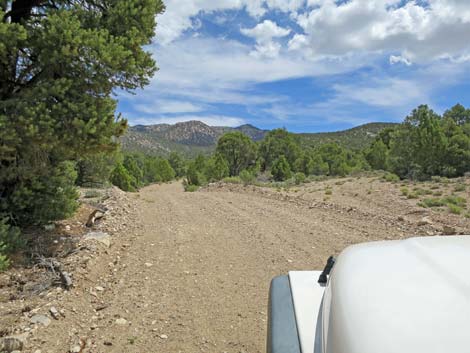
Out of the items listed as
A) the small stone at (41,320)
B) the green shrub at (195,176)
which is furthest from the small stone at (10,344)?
the green shrub at (195,176)

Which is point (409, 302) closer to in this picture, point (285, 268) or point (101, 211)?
point (285, 268)

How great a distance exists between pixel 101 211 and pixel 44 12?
190 inches

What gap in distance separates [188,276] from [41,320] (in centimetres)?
219

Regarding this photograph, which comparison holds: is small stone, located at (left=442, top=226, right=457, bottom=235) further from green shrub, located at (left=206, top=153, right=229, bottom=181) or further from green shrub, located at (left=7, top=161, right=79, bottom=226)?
green shrub, located at (left=206, top=153, right=229, bottom=181)

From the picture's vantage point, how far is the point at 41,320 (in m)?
4.03

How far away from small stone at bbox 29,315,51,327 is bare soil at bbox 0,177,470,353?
0.20ft

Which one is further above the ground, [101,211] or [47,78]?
[47,78]

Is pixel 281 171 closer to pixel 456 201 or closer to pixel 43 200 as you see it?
pixel 456 201

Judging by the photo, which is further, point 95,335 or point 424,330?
point 95,335

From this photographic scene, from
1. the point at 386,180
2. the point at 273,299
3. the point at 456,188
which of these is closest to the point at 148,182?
the point at 386,180

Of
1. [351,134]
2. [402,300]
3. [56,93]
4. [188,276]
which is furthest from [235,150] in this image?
[351,134]

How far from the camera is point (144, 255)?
260 inches

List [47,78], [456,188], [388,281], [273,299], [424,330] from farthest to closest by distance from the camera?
1. [456,188]
2. [47,78]
3. [273,299]
4. [388,281]
5. [424,330]

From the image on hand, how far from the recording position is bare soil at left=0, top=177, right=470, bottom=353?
3893 millimetres
